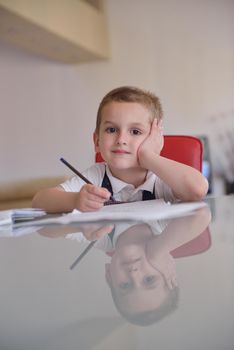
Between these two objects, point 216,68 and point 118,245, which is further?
point 216,68

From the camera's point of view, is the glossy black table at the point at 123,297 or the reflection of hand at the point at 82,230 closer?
the glossy black table at the point at 123,297

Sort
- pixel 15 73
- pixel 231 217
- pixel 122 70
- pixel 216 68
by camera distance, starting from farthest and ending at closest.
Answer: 1. pixel 15 73
2. pixel 122 70
3. pixel 216 68
4. pixel 231 217

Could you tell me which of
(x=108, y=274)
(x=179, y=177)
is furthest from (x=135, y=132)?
(x=108, y=274)

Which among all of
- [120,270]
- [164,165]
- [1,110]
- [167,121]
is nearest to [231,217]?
[164,165]

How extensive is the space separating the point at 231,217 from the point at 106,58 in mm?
4459

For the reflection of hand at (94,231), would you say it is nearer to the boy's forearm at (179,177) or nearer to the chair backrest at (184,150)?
the boy's forearm at (179,177)

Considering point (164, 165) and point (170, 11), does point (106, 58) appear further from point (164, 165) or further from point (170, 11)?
point (164, 165)

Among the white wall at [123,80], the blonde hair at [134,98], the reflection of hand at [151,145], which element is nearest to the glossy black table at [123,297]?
the reflection of hand at [151,145]

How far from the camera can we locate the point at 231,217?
840 millimetres

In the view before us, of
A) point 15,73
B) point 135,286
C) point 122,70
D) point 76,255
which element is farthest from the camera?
point 15,73

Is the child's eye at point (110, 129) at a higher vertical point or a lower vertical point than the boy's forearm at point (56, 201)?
higher

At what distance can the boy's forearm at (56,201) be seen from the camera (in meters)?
1.08

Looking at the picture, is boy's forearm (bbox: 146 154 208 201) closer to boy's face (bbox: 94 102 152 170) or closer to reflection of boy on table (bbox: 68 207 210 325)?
boy's face (bbox: 94 102 152 170)

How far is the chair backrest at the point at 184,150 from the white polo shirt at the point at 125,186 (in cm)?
16
